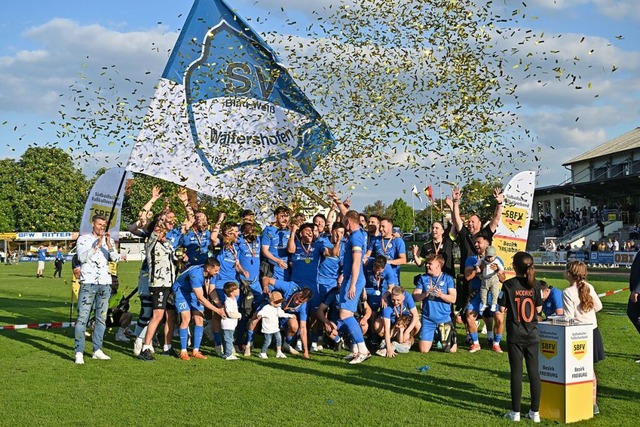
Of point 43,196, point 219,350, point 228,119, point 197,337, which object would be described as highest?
point 43,196

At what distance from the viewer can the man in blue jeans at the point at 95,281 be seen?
1009cm

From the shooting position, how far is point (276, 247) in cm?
1145

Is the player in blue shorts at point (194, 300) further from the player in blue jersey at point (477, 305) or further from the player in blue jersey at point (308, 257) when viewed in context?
the player in blue jersey at point (477, 305)

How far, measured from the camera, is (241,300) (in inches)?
438

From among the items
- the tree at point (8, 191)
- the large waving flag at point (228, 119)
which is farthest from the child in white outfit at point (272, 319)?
the tree at point (8, 191)

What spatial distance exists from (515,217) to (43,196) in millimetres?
68120

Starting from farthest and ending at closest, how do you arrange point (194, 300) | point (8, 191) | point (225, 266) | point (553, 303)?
point (8, 191) → point (225, 266) → point (194, 300) → point (553, 303)

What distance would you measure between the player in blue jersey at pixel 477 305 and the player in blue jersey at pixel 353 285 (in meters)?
1.91

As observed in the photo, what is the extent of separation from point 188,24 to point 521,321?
23.8ft

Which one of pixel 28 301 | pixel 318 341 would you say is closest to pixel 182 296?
pixel 318 341

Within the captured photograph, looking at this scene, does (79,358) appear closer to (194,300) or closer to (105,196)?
(194,300)

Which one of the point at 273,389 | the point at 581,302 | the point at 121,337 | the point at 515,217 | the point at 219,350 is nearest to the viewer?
the point at 581,302

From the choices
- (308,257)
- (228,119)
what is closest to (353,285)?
(308,257)

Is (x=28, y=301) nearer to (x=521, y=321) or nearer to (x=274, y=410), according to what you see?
(x=274, y=410)
